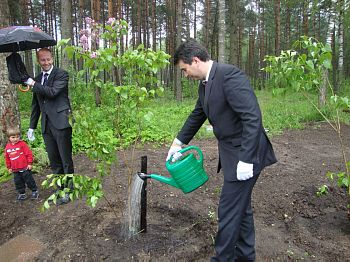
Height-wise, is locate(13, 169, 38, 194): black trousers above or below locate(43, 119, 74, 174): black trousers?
below

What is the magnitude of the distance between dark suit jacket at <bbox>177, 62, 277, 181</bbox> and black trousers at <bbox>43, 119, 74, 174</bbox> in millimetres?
2083

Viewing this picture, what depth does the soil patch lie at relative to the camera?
2.98 metres

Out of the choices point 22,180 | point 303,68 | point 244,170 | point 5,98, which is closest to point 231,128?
point 244,170

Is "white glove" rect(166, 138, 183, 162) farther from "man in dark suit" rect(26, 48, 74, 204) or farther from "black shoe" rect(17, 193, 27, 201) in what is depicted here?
"black shoe" rect(17, 193, 27, 201)

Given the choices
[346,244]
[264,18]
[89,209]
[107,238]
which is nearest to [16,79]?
[89,209]

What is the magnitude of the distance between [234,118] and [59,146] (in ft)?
8.17

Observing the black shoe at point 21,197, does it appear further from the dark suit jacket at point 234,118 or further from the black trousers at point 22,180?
the dark suit jacket at point 234,118

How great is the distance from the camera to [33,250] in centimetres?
310

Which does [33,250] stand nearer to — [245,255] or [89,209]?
[89,209]

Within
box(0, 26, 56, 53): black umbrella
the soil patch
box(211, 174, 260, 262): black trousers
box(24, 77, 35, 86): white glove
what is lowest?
the soil patch

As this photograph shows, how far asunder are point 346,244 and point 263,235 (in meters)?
0.84

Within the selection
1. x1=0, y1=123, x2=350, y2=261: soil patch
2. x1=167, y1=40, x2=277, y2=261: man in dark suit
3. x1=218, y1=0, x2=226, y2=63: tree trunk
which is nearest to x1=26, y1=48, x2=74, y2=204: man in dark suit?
x1=0, y1=123, x2=350, y2=261: soil patch

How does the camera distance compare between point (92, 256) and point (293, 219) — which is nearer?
point (92, 256)

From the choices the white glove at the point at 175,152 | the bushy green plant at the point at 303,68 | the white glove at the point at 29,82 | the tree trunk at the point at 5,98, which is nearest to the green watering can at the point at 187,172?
the white glove at the point at 175,152
